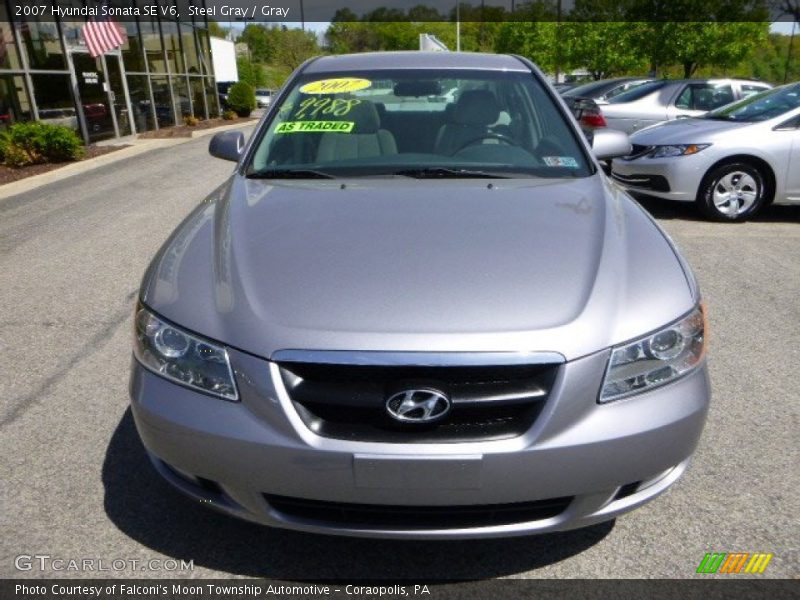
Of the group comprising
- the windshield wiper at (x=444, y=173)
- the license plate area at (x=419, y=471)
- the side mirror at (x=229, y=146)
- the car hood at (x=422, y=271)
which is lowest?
the license plate area at (x=419, y=471)

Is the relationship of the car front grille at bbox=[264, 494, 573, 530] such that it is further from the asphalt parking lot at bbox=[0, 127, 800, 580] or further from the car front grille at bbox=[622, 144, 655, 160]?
the car front grille at bbox=[622, 144, 655, 160]

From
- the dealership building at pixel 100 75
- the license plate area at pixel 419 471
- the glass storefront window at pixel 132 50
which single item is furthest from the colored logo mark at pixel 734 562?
the glass storefront window at pixel 132 50

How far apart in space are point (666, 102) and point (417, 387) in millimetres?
10268

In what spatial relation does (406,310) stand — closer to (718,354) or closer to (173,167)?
(718,354)

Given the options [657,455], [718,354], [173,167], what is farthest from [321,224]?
[173,167]

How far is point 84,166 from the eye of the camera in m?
12.5

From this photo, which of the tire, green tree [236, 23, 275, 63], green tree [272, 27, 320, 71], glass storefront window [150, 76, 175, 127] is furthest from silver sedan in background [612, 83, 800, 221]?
green tree [236, 23, 275, 63]

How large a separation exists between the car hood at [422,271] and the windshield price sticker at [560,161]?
10.1 inches

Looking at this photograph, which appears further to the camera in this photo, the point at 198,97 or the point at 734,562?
the point at 198,97

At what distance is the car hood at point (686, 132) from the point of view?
22.5ft

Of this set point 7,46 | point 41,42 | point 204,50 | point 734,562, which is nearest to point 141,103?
point 41,42

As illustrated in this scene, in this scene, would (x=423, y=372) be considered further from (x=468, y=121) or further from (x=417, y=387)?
(x=468, y=121)

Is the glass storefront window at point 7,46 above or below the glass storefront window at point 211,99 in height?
above

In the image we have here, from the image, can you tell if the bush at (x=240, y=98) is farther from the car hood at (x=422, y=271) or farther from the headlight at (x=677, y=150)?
the car hood at (x=422, y=271)
